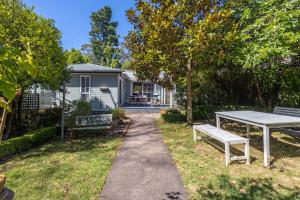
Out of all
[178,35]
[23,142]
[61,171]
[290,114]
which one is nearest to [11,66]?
[61,171]

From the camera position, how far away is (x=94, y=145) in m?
7.77

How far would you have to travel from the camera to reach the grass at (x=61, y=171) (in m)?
4.14

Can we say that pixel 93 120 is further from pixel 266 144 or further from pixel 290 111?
pixel 290 111

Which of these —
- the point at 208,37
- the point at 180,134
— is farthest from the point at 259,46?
the point at 180,134

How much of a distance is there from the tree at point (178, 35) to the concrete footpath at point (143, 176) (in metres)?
3.83

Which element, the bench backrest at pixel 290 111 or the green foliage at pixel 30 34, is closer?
the bench backrest at pixel 290 111

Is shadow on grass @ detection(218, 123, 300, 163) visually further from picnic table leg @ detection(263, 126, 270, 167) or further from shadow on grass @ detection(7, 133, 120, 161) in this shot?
shadow on grass @ detection(7, 133, 120, 161)

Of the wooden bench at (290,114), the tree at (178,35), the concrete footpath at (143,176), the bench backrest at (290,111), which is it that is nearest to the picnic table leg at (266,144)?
the wooden bench at (290,114)

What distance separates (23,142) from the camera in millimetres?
7488

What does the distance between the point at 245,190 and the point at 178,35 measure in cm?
702

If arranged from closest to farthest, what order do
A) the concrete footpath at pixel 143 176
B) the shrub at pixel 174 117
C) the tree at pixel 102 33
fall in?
the concrete footpath at pixel 143 176
the shrub at pixel 174 117
the tree at pixel 102 33

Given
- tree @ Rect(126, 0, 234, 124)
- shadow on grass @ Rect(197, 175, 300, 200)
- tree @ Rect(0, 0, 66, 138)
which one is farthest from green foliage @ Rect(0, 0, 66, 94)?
shadow on grass @ Rect(197, 175, 300, 200)

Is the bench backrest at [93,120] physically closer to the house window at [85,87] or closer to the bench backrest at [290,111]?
the bench backrest at [290,111]

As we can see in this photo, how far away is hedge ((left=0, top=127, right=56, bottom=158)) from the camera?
6781mm
